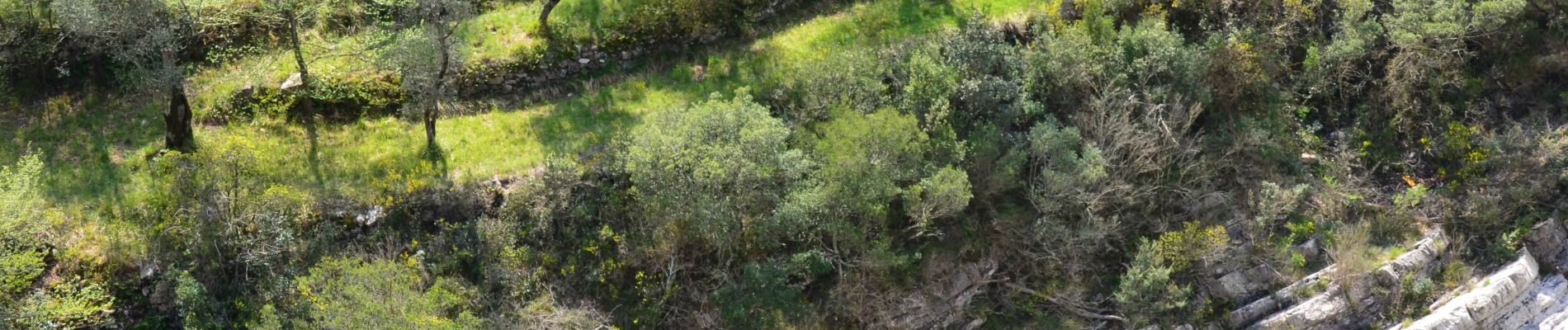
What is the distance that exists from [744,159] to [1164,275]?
932 centimetres

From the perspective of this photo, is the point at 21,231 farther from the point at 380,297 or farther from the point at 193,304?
the point at 380,297

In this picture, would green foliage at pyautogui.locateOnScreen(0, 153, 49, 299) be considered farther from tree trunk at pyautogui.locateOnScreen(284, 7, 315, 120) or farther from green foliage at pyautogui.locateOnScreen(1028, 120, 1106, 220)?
green foliage at pyautogui.locateOnScreen(1028, 120, 1106, 220)

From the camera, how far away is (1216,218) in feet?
96.4

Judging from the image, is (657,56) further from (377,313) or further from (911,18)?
(377,313)

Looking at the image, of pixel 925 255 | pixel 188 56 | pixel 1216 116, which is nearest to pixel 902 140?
pixel 925 255

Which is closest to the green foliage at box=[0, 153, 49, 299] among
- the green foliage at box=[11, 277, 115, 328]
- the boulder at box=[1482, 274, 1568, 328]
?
the green foliage at box=[11, 277, 115, 328]

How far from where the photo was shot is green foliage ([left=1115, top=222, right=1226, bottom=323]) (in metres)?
27.6

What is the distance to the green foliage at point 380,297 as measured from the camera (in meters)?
24.2

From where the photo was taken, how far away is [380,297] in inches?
973

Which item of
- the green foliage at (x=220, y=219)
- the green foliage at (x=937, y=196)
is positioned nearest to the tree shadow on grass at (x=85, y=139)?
the green foliage at (x=220, y=219)

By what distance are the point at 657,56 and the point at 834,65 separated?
5369 mm

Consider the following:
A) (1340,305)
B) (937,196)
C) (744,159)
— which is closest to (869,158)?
(937,196)

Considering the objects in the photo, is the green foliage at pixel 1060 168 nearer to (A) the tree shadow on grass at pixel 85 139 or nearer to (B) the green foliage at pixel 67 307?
(B) the green foliage at pixel 67 307

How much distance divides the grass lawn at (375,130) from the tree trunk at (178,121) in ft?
1.23
